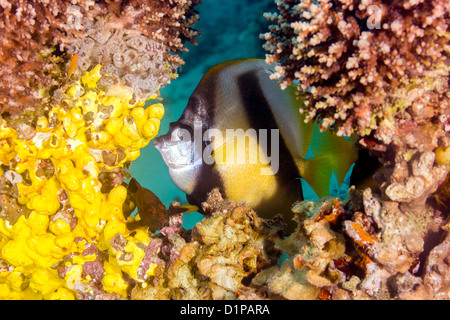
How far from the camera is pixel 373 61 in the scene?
131 cm

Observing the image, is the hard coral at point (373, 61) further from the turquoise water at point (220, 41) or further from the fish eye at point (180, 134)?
the turquoise water at point (220, 41)

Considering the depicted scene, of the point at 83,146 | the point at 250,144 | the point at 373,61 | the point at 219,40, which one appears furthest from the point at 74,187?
the point at 219,40

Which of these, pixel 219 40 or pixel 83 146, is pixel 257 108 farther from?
pixel 219 40

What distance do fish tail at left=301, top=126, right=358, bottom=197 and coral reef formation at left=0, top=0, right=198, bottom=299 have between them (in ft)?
4.08

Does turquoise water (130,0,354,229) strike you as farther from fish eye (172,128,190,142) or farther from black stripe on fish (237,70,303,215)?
black stripe on fish (237,70,303,215)

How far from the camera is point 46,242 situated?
220cm

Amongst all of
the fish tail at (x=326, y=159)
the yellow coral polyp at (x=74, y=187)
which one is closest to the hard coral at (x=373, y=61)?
the fish tail at (x=326, y=159)

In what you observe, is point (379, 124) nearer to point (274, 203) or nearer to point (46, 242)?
point (274, 203)

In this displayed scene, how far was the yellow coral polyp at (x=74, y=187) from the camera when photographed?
2104 millimetres

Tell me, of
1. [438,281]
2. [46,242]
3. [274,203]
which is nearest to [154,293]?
[46,242]

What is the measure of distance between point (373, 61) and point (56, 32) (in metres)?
1.85

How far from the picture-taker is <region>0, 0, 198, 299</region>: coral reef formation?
2.04m

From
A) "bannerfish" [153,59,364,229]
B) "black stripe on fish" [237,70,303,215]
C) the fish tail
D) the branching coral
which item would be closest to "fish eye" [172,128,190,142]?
"bannerfish" [153,59,364,229]

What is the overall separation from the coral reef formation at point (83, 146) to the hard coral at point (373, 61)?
1215 millimetres
